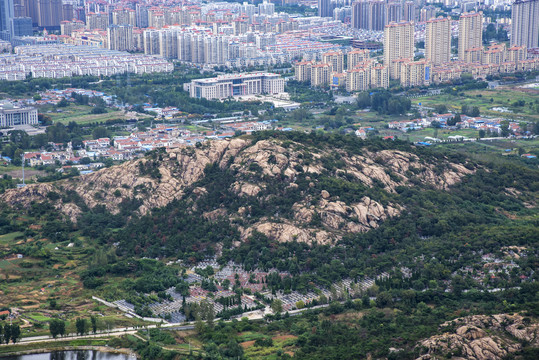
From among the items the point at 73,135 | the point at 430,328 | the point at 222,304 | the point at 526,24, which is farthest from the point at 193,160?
the point at 526,24

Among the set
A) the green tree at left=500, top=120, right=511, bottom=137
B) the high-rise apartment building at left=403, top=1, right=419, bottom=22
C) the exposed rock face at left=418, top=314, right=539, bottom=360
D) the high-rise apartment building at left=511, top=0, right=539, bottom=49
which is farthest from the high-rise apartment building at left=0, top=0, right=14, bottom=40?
the exposed rock face at left=418, top=314, right=539, bottom=360

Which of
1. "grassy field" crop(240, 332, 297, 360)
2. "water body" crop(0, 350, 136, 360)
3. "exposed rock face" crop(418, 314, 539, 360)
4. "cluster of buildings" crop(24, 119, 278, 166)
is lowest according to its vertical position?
"water body" crop(0, 350, 136, 360)

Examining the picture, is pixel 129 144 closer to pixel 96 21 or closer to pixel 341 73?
pixel 341 73

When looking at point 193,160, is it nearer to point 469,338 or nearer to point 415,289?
point 415,289

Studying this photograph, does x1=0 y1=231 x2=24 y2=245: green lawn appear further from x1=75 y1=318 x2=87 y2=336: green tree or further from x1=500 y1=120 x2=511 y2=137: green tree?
x1=500 y1=120 x2=511 y2=137: green tree

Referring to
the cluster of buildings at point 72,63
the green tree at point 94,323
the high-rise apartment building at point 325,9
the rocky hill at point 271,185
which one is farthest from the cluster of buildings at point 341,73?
the green tree at point 94,323

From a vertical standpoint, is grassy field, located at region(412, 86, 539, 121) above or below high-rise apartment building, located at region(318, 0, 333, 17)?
below

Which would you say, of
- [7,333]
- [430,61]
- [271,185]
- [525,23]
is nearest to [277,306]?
[7,333]
